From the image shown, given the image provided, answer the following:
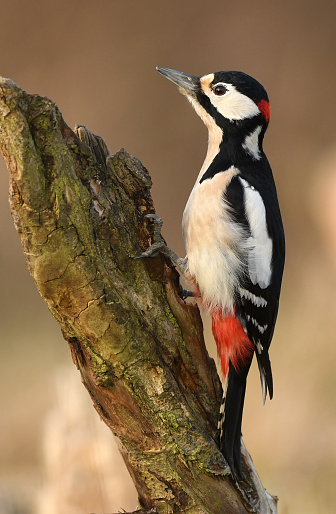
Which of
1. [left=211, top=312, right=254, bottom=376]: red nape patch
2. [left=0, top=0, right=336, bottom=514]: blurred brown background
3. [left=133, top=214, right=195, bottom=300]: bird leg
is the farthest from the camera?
[left=0, top=0, right=336, bottom=514]: blurred brown background

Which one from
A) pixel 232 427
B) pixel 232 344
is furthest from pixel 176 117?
pixel 232 427

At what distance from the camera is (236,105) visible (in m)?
2.11

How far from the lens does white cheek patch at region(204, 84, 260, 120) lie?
210 cm

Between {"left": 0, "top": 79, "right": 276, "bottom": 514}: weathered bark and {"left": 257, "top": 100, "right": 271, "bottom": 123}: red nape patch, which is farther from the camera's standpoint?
{"left": 257, "top": 100, "right": 271, "bottom": 123}: red nape patch

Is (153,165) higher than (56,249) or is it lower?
higher

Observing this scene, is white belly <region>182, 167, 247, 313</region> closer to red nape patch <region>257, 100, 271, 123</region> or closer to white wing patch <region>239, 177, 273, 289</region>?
white wing patch <region>239, 177, 273, 289</region>

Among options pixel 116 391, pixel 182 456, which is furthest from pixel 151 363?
pixel 182 456

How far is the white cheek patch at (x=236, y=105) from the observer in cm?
210

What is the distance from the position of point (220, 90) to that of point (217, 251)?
0.57 metres

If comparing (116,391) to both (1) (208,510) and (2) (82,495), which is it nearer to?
(1) (208,510)

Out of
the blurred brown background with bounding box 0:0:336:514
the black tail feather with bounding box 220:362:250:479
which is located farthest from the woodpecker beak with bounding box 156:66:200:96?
the blurred brown background with bounding box 0:0:336:514

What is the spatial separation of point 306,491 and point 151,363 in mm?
1882

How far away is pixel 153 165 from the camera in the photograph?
15.7 feet

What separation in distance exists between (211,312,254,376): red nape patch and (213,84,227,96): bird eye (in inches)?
28.8
